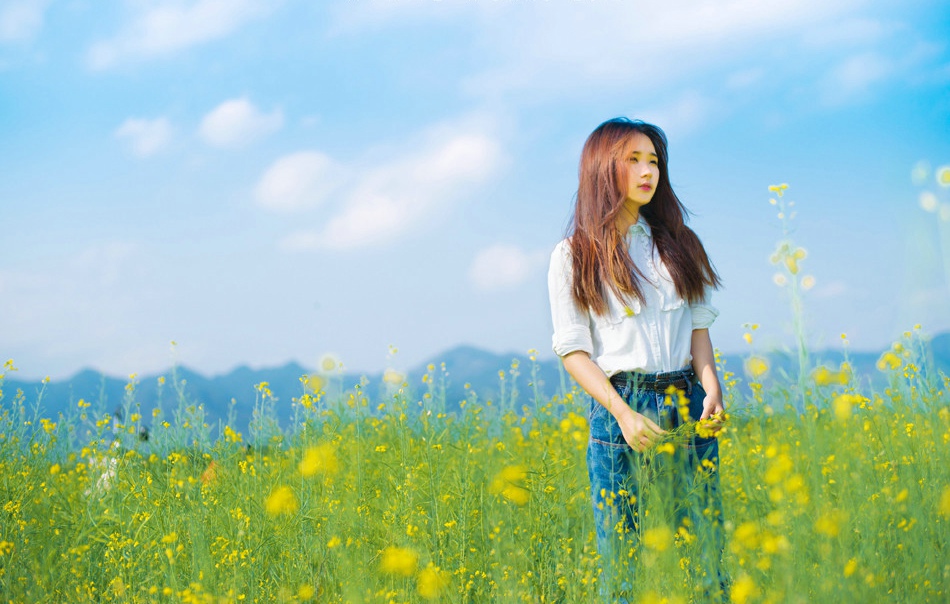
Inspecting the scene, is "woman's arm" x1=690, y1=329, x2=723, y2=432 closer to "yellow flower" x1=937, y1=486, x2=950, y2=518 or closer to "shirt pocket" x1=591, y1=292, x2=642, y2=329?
"shirt pocket" x1=591, y1=292, x2=642, y2=329

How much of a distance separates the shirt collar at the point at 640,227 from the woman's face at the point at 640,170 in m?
0.07

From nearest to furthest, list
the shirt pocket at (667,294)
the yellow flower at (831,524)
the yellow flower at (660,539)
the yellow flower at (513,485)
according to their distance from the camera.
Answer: the yellow flower at (831,524), the yellow flower at (660,539), the shirt pocket at (667,294), the yellow flower at (513,485)

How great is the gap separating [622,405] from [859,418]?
3.80 ft

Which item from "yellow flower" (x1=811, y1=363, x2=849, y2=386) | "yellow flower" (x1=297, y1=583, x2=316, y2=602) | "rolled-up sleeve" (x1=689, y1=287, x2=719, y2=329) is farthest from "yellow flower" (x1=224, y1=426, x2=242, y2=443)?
"yellow flower" (x1=811, y1=363, x2=849, y2=386)

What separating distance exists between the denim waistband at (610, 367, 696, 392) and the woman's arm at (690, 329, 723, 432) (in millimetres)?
99

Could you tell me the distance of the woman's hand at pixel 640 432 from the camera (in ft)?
7.38

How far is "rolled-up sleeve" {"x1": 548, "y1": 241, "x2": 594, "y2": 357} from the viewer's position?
2484 mm

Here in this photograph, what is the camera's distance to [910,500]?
8.05 feet

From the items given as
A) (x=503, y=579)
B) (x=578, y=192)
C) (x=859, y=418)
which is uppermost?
(x=578, y=192)

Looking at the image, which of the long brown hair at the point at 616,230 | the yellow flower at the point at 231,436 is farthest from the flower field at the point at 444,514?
the long brown hair at the point at 616,230

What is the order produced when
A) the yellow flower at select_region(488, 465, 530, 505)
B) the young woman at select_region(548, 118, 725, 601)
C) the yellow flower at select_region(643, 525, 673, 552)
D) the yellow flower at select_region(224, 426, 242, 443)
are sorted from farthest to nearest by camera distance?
1. the yellow flower at select_region(224, 426, 242, 443)
2. the yellow flower at select_region(488, 465, 530, 505)
3. the young woman at select_region(548, 118, 725, 601)
4. the yellow flower at select_region(643, 525, 673, 552)

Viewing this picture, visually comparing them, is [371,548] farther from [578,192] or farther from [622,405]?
[578,192]

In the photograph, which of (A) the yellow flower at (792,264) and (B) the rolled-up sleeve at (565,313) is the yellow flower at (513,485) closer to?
(B) the rolled-up sleeve at (565,313)

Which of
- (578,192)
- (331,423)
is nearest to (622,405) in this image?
(578,192)
